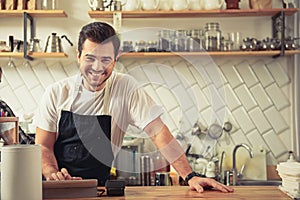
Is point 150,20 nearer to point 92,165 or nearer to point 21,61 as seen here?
point 21,61

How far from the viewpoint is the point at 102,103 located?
2848 millimetres

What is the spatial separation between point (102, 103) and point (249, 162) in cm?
167

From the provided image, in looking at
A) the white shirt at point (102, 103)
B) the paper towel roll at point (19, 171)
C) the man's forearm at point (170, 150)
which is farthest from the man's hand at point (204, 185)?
the paper towel roll at point (19, 171)

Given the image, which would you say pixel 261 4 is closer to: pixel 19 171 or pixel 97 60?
pixel 97 60

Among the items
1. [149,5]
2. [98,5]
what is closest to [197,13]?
[149,5]

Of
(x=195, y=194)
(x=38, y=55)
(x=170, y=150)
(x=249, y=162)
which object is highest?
(x=38, y=55)

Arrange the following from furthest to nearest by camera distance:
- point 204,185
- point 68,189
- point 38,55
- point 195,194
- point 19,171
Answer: point 38,55, point 204,185, point 195,194, point 68,189, point 19,171

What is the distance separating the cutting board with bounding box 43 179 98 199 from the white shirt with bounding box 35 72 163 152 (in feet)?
2.56

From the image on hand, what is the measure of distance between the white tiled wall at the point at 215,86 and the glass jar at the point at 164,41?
18cm

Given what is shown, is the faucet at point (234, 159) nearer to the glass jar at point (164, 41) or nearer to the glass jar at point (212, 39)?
the glass jar at point (212, 39)

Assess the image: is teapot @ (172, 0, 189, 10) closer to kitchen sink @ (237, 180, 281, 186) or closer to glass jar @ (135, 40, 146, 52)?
glass jar @ (135, 40, 146, 52)

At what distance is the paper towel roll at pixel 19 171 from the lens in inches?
67.1

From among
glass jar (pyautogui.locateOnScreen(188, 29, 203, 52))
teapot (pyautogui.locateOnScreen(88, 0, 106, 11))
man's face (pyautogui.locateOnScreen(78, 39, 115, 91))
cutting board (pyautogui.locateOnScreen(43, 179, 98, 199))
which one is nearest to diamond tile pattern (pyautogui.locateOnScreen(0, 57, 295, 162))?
glass jar (pyautogui.locateOnScreen(188, 29, 203, 52))

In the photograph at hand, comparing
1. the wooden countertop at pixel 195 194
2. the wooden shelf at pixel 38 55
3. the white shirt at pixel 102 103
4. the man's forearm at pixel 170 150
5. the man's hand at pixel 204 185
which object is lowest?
the wooden countertop at pixel 195 194
